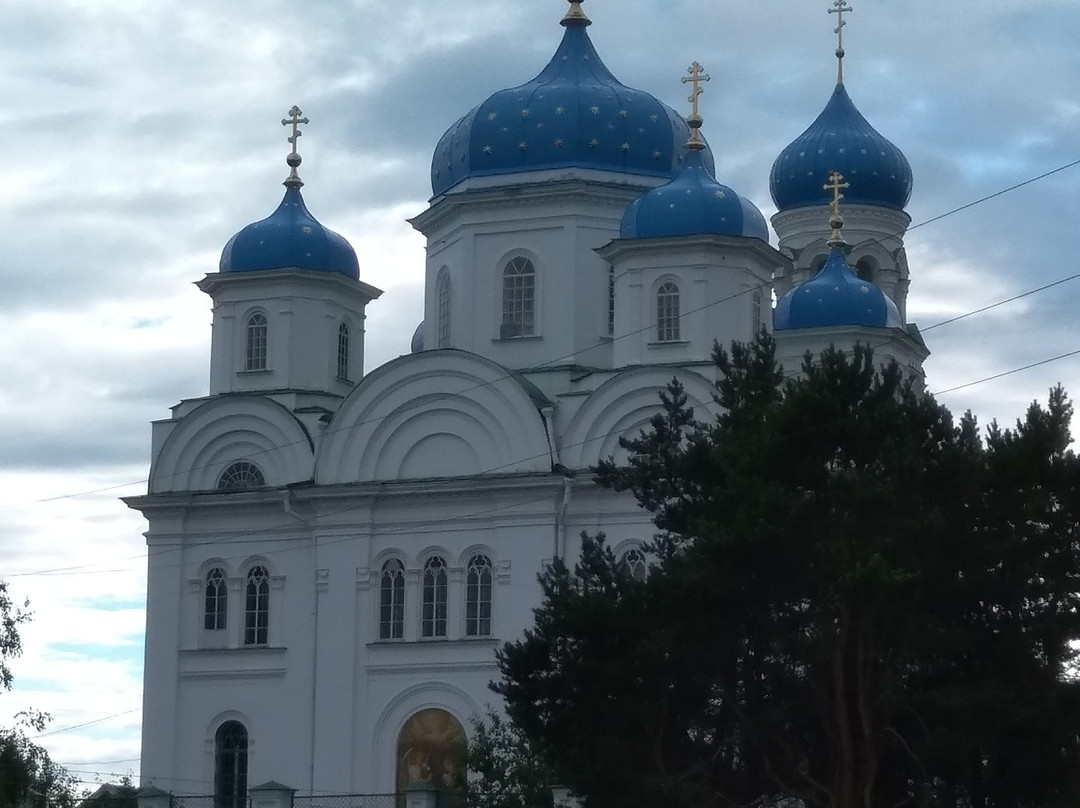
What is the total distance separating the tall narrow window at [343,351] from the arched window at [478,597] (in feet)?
16.4

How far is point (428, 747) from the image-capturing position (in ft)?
107

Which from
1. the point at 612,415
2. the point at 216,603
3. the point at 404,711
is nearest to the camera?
the point at 612,415

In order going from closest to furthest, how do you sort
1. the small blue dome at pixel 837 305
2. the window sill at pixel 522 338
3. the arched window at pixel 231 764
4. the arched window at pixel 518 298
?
the arched window at pixel 231 764 → the window sill at pixel 522 338 → the arched window at pixel 518 298 → the small blue dome at pixel 837 305

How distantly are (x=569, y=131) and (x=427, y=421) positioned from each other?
189 inches

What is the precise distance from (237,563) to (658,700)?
13.3m

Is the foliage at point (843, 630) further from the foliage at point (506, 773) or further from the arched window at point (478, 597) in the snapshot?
the arched window at point (478, 597)

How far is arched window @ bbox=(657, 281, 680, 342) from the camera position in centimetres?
3316

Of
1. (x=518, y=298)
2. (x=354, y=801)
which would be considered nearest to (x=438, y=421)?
(x=518, y=298)

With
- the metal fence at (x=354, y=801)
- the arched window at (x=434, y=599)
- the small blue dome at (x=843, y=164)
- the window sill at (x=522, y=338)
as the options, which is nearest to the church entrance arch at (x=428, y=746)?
the metal fence at (x=354, y=801)

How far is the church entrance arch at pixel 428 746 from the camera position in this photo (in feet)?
107

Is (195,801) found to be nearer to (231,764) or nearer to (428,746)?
(231,764)

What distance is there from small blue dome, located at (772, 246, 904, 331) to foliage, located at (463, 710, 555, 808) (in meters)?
9.05

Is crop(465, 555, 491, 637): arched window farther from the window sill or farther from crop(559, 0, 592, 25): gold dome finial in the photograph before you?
crop(559, 0, 592, 25): gold dome finial

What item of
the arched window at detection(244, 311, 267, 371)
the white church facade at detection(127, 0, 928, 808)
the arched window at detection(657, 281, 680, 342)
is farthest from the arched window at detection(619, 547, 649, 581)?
the arched window at detection(244, 311, 267, 371)
